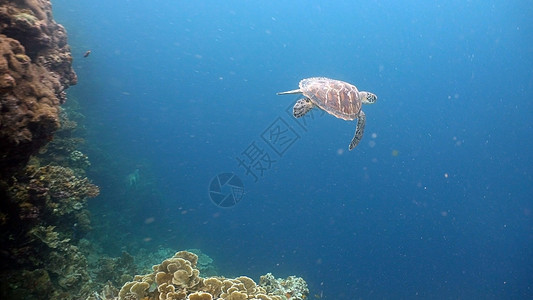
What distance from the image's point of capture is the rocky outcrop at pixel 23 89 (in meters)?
3.22

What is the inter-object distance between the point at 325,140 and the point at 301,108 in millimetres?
54522

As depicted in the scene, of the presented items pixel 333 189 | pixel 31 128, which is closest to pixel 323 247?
pixel 333 189

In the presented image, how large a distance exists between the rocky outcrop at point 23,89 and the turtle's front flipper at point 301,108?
15.9 feet

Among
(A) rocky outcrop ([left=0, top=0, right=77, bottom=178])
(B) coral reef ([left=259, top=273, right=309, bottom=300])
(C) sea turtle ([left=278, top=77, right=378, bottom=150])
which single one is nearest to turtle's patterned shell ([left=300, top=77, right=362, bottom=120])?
(C) sea turtle ([left=278, top=77, right=378, bottom=150])

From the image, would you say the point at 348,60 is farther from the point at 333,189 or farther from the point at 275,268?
the point at 275,268

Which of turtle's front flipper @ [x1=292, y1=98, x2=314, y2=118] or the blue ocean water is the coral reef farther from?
the blue ocean water

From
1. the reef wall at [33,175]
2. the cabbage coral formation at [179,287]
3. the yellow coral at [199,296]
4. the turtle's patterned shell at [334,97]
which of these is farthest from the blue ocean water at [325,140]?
the turtle's patterned shell at [334,97]

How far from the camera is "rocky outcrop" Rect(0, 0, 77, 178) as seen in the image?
3219 mm

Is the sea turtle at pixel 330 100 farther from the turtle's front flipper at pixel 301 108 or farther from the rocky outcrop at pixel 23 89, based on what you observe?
the rocky outcrop at pixel 23 89

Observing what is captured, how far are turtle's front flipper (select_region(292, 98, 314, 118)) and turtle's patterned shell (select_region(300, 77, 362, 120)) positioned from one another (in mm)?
185

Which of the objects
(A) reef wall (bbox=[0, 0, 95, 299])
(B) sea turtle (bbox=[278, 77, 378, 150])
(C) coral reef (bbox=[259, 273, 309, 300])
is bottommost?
(A) reef wall (bbox=[0, 0, 95, 299])

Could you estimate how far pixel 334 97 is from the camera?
23.9 ft

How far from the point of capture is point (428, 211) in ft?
228

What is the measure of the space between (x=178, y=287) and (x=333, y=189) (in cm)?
5446
